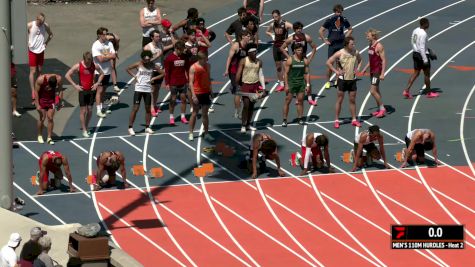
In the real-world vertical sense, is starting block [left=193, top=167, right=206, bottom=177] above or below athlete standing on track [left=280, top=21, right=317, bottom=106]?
below

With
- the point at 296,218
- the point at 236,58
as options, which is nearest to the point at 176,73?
the point at 236,58

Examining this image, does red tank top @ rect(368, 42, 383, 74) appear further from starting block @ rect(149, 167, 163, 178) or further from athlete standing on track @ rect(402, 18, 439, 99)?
starting block @ rect(149, 167, 163, 178)

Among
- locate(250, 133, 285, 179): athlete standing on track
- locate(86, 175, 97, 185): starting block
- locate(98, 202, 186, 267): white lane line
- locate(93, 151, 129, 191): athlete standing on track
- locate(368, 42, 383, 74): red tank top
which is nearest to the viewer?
locate(98, 202, 186, 267): white lane line

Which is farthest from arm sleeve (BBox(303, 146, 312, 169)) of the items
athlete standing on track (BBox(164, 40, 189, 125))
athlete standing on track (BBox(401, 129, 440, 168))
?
athlete standing on track (BBox(164, 40, 189, 125))

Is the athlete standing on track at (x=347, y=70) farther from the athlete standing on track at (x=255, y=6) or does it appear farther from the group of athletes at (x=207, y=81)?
the athlete standing on track at (x=255, y=6)

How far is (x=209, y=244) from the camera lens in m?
24.2

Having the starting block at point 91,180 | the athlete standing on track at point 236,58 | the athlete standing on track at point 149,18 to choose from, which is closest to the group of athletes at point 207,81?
the athlete standing on track at point 236,58

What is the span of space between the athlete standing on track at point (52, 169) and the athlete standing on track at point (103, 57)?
4116mm

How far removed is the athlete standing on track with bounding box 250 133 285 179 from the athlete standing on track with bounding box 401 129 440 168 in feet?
8.38

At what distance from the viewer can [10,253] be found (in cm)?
1959

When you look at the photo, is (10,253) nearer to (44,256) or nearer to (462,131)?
(44,256)

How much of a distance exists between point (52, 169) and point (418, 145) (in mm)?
7199

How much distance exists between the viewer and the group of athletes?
27531 millimetres

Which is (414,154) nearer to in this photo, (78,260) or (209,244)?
(209,244)
